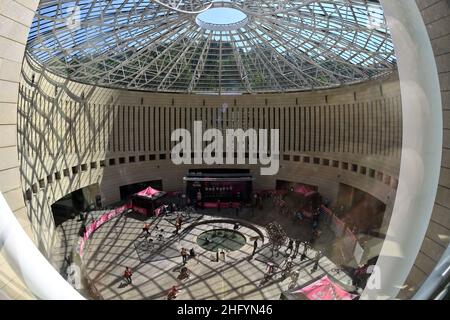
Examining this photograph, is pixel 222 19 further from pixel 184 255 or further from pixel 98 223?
pixel 98 223

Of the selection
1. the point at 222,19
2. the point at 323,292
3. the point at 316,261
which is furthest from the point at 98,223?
the point at 323,292

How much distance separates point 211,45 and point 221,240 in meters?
18.7

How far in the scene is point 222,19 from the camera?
24.6 meters

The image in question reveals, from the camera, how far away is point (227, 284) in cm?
1638

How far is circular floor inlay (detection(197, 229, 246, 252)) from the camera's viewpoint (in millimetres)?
21875

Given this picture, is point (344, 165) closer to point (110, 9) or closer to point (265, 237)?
point (265, 237)

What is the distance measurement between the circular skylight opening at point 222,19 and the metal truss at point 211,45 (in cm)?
15

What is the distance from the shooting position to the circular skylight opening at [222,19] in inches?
927

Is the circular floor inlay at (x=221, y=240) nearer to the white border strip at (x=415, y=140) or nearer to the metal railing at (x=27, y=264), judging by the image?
the white border strip at (x=415, y=140)

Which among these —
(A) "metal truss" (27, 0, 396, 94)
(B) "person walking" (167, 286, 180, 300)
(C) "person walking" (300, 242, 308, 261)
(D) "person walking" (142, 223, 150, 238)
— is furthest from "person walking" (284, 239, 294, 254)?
(A) "metal truss" (27, 0, 396, 94)

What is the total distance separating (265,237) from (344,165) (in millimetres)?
13351

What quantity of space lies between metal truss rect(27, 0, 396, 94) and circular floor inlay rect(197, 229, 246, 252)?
54.3 feet
